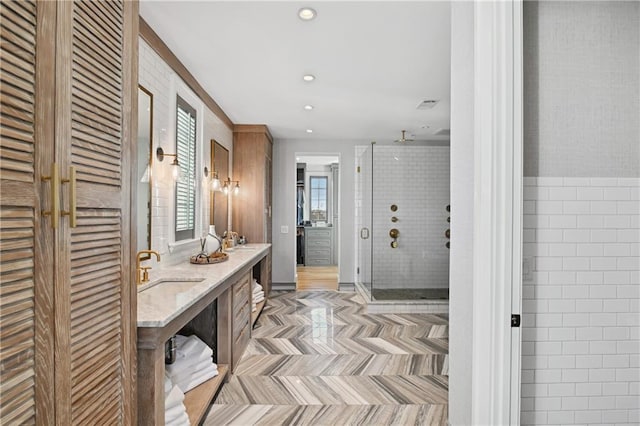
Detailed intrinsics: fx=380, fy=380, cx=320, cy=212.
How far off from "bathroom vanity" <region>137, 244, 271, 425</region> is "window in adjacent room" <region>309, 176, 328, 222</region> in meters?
5.25

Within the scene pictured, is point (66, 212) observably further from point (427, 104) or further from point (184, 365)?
point (427, 104)

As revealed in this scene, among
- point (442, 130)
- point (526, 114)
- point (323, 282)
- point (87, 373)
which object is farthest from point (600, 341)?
point (323, 282)

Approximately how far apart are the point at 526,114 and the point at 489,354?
35.8 inches

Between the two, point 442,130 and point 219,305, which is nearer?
point 219,305

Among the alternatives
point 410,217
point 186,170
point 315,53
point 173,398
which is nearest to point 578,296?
point 173,398

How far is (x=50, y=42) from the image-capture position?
0.95 metres

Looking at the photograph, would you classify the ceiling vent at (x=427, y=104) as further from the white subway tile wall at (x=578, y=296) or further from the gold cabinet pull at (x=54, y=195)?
the gold cabinet pull at (x=54, y=195)

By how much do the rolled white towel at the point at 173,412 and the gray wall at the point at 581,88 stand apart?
1.96 metres

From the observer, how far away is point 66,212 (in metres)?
0.98

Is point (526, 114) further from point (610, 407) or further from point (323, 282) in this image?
point (323, 282)

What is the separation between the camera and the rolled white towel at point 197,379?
2.35 meters

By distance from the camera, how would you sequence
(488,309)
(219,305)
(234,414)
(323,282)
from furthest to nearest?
(323,282), (219,305), (234,414), (488,309)

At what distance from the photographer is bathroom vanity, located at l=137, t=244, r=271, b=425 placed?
4.97ft

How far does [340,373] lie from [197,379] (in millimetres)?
1104
